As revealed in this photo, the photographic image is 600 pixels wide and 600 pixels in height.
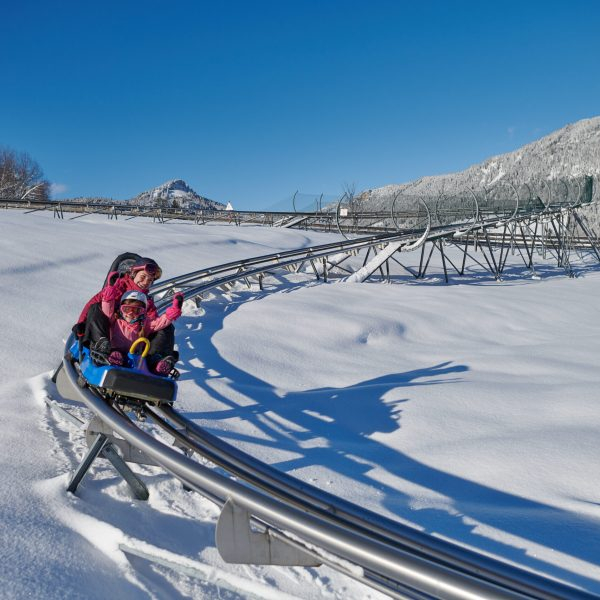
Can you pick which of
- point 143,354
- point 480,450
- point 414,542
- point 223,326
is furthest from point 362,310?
point 414,542

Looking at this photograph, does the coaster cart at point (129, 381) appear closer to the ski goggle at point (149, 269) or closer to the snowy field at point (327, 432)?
the snowy field at point (327, 432)

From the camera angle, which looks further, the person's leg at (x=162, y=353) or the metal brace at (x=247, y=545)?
the person's leg at (x=162, y=353)

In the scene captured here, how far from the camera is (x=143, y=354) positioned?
13.6ft

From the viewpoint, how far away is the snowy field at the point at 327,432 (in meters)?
2.85

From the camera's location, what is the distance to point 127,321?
14.4 ft

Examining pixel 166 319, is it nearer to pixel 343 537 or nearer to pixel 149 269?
pixel 149 269

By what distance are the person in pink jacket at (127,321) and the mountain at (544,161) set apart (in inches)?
3332

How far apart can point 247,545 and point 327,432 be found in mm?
3016

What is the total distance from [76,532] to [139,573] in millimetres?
443

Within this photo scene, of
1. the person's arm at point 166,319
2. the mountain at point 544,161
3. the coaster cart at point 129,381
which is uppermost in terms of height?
the mountain at point 544,161

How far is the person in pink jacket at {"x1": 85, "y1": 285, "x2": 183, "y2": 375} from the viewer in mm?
4219

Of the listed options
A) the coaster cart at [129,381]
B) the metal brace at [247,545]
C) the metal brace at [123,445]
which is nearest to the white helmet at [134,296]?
the coaster cart at [129,381]

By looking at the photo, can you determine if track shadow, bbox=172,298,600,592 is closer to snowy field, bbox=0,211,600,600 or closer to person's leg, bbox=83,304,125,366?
snowy field, bbox=0,211,600,600

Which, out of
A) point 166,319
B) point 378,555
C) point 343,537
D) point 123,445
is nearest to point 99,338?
point 166,319
